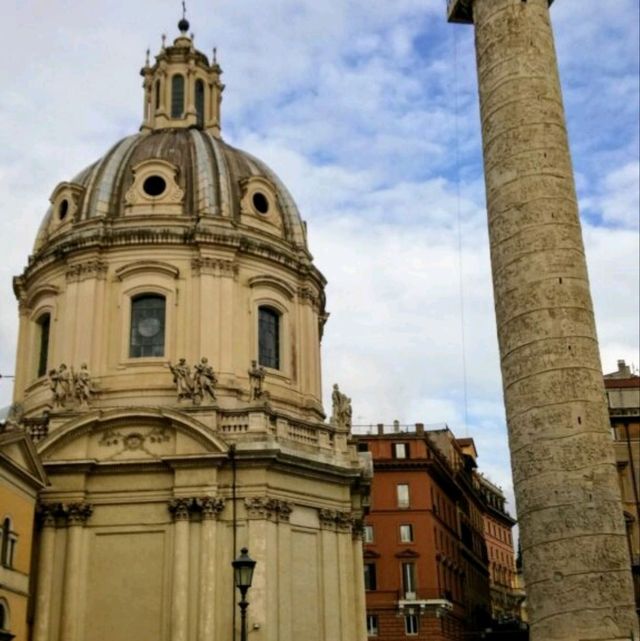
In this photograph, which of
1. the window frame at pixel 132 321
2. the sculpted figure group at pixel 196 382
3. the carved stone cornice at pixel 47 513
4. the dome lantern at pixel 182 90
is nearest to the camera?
the carved stone cornice at pixel 47 513

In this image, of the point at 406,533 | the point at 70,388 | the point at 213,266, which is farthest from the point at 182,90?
the point at 406,533

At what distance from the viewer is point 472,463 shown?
7856 centimetres

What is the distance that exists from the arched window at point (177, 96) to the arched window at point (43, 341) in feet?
33.8

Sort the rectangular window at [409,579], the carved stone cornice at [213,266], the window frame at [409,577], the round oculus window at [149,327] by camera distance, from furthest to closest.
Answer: the window frame at [409,577] → the rectangular window at [409,579] → the carved stone cornice at [213,266] → the round oculus window at [149,327]

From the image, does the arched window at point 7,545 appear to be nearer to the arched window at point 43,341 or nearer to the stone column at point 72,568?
the stone column at point 72,568

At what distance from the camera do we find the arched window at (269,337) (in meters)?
35.9

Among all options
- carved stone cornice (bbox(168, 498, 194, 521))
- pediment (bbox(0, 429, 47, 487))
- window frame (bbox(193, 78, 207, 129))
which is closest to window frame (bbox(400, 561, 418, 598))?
window frame (bbox(193, 78, 207, 129))

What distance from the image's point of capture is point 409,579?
54.8 meters

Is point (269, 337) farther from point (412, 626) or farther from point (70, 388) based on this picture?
point (412, 626)

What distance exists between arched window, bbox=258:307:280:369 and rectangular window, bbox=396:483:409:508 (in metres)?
22.6

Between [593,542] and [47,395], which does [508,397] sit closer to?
[593,542]

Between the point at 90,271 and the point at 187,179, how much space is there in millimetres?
5013

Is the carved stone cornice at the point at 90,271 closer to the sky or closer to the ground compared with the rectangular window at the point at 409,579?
closer to the sky

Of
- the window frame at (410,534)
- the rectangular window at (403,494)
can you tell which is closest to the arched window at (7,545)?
the window frame at (410,534)
